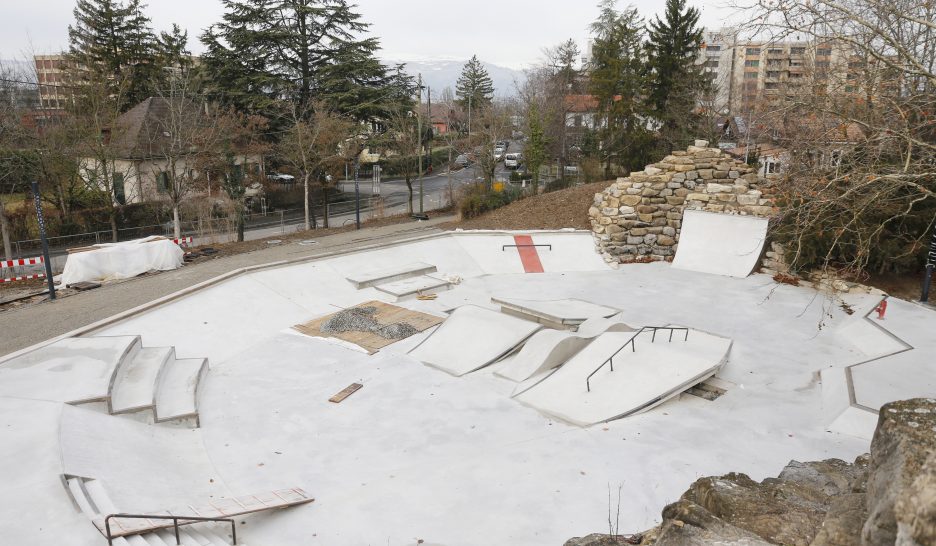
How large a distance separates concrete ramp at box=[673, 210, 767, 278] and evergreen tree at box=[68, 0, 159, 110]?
3171 centimetres

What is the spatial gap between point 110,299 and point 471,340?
8.27 m

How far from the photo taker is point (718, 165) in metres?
17.6

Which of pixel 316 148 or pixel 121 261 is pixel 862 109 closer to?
pixel 121 261

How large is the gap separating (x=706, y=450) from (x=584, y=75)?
1699 inches

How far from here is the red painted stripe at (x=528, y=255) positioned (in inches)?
668

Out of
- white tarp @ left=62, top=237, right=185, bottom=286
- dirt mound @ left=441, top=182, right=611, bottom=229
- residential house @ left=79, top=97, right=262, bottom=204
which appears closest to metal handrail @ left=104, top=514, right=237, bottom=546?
white tarp @ left=62, top=237, right=185, bottom=286

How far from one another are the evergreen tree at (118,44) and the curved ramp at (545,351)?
32.8 m

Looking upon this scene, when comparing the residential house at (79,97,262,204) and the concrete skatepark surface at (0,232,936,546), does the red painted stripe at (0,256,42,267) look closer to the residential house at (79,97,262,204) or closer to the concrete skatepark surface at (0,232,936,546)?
the concrete skatepark surface at (0,232,936,546)

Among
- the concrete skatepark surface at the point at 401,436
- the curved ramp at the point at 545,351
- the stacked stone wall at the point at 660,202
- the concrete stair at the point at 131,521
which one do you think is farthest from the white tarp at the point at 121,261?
the stacked stone wall at the point at 660,202

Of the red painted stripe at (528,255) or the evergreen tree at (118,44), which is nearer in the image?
the red painted stripe at (528,255)

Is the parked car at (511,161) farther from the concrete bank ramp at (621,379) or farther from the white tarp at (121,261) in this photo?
the concrete bank ramp at (621,379)

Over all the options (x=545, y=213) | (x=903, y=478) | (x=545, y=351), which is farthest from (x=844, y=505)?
(x=545, y=213)

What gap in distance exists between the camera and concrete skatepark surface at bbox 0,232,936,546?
6219mm

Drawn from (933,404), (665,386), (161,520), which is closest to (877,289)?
(665,386)
